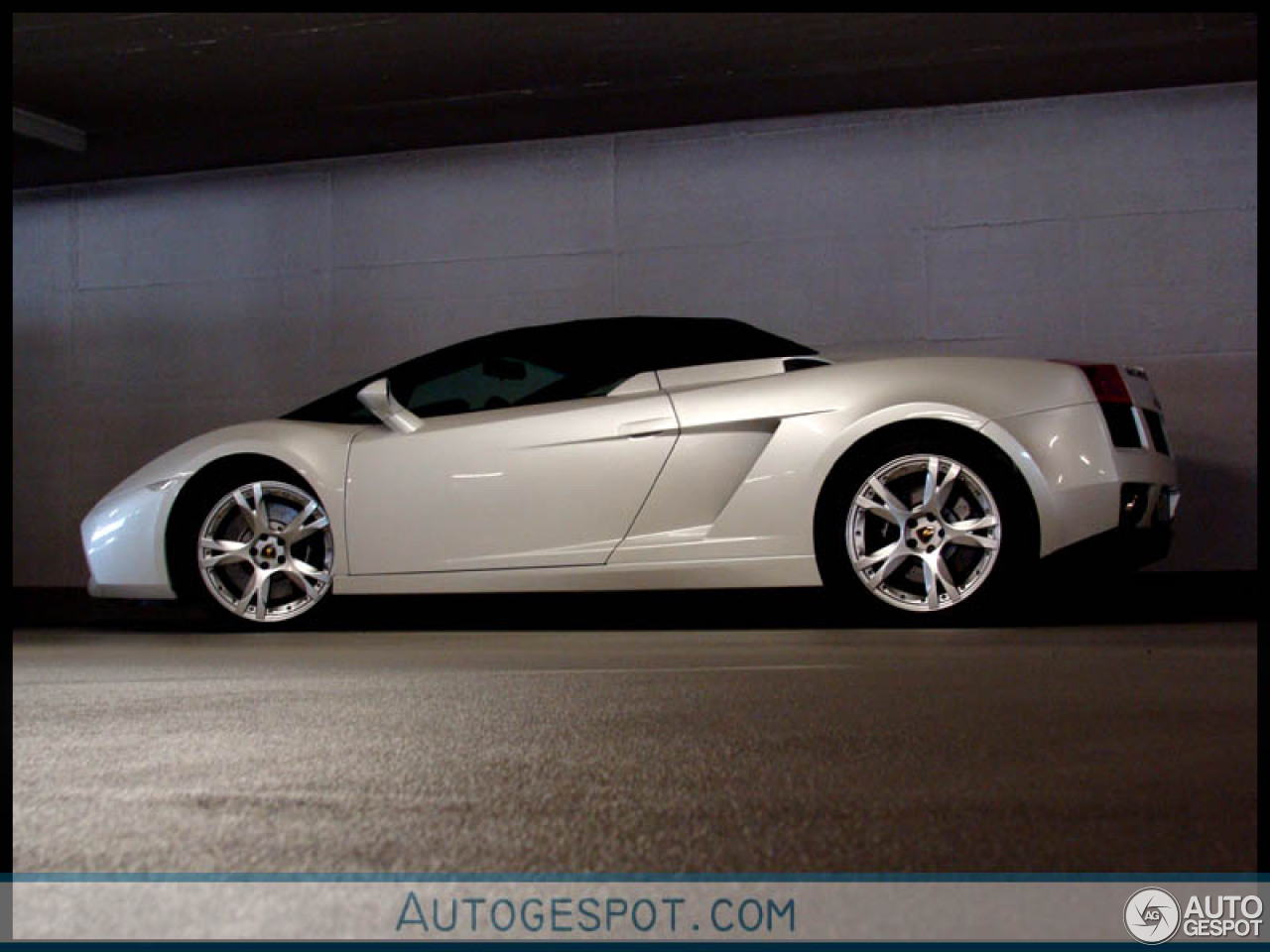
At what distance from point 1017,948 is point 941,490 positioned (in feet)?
13.3

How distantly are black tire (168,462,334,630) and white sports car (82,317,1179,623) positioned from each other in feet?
0.04

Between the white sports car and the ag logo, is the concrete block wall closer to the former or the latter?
the white sports car

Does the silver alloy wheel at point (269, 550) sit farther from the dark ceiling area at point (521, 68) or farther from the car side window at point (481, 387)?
the dark ceiling area at point (521, 68)

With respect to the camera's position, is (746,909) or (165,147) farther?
(165,147)

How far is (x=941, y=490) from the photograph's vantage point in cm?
556

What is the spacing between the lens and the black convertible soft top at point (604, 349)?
6.24 metres

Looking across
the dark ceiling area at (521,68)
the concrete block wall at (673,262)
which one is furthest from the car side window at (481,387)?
the concrete block wall at (673,262)

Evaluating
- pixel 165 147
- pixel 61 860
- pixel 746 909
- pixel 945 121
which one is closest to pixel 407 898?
pixel 746 909

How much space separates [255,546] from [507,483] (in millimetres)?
1223

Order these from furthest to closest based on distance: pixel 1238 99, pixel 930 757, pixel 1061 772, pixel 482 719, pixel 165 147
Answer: pixel 165 147 → pixel 1238 99 → pixel 482 719 → pixel 930 757 → pixel 1061 772

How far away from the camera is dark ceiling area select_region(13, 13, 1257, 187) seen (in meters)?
7.97

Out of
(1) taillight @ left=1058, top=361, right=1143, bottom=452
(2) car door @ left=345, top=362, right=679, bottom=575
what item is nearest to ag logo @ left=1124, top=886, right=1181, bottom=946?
(1) taillight @ left=1058, top=361, right=1143, bottom=452

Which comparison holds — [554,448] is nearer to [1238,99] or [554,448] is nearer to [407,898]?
[407,898]

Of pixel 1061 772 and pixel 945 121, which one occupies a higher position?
pixel 945 121
